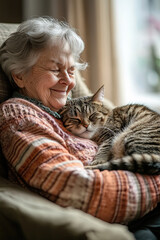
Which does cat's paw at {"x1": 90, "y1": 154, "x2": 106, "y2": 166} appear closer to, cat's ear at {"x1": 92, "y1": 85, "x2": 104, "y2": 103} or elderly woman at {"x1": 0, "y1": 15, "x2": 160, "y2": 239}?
elderly woman at {"x1": 0, "y1": 15, "x2": 160, "y2": 239}

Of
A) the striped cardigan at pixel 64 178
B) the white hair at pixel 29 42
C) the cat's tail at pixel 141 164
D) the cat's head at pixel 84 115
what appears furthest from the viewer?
the cat's head at pixel 84 115

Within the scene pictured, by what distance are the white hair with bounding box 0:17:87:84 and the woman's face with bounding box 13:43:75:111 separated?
0.03 m

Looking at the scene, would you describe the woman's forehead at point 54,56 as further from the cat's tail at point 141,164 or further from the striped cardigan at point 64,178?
the cat's tail at point 141,164

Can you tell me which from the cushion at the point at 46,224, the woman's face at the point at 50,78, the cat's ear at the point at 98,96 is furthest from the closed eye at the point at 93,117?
the cushion at the point at 46,224

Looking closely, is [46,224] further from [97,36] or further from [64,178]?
[97,36]

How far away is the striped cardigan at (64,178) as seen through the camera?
3.26ft

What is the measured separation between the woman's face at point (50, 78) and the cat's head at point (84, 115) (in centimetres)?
9

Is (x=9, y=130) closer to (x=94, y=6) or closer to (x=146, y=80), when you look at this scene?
(x=94, y=6)

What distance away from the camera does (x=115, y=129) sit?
5.33 ft

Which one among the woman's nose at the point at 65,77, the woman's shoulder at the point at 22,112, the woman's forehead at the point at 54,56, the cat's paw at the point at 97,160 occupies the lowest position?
the cat's paw at the point at 97,160

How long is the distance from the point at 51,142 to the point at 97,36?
191 cm

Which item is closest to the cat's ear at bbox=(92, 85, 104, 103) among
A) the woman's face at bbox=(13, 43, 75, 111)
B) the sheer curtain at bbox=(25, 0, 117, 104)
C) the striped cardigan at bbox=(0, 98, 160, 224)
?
the woman's face at bbox=(13, 43, 75, 111)

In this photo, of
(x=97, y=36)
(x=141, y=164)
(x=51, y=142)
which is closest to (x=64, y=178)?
(x=51, y=142)

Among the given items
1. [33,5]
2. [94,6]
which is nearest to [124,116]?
[94,6]
